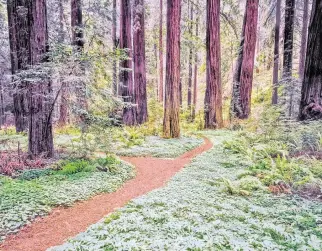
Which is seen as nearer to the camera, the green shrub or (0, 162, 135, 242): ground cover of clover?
(0, 162, 135, 242): ground cover of clover

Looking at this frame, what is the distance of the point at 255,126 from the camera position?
979cm

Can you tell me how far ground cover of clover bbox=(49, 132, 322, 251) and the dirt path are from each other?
17.6 inches

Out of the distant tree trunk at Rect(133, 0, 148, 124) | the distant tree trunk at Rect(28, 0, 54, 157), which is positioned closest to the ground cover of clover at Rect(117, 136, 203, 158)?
the distant tree trunk at Rect(28, 0, 54, 157)

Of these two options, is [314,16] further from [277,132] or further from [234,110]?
[234,110]

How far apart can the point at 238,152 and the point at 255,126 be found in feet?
7.03

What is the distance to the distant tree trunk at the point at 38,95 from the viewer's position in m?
6.75

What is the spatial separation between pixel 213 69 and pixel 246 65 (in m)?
2.42

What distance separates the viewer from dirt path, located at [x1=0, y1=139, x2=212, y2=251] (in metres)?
3.68

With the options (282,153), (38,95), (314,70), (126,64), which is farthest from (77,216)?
(126,64)

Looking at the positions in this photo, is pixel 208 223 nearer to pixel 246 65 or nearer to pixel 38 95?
pixel 38 95

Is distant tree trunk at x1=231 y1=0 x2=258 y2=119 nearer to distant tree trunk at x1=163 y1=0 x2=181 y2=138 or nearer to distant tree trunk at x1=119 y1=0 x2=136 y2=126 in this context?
distant tree trunk at x1=163 y1=0 x2=181 y2=138

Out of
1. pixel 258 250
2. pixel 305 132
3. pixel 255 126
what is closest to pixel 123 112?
pixel 255 126

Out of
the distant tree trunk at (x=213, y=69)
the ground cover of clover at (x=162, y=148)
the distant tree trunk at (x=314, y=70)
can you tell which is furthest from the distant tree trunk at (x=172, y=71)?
the distant tree trunk at (x=314, y=70)

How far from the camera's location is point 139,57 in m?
14.5
